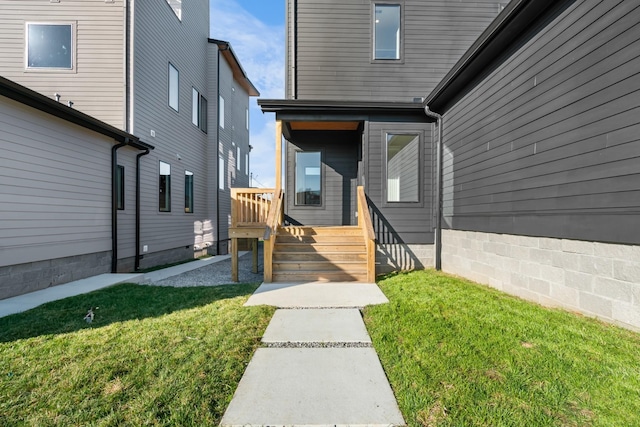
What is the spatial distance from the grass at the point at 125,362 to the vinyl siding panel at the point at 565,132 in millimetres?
3703

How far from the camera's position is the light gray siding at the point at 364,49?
289 inches

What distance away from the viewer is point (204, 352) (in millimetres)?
2432

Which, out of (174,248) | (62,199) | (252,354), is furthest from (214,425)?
(174,248)

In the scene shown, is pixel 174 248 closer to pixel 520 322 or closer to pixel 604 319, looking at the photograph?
pixel 520 322

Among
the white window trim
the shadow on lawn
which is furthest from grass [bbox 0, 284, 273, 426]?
the white window trim

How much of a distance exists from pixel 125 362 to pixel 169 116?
828cm

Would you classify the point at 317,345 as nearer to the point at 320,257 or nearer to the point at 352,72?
the point at 320,257

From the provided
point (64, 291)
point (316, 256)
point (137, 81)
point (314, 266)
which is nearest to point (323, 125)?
point (316, 256)

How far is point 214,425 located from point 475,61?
5.94 meters

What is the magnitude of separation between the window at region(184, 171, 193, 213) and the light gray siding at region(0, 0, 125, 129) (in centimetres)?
307

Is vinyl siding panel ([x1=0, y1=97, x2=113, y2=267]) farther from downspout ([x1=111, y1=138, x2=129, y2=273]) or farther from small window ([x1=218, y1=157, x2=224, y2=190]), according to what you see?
small window ([x1=218, y1=157, x2=224, y2=190])

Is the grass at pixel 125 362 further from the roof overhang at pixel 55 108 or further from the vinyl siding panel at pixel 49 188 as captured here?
the roof overhang at pixel 55 108

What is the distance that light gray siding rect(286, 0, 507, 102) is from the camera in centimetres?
733

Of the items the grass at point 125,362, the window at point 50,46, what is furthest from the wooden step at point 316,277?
the window at point 50,46
